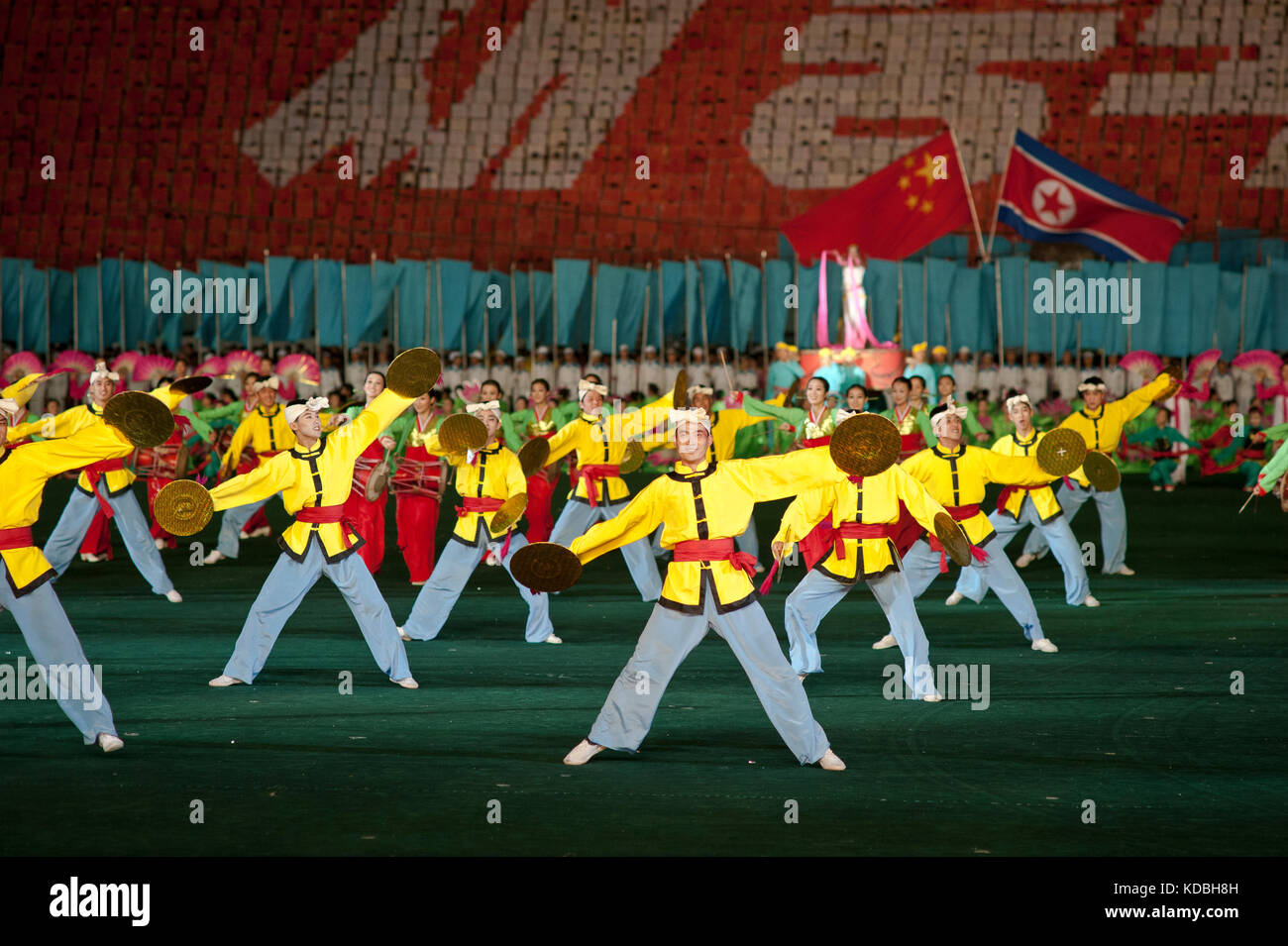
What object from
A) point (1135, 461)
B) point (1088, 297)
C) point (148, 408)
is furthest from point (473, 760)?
point (1088, 297)

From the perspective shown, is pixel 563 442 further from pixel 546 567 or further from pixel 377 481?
pixel 546 567

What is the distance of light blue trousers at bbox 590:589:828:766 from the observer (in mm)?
6543

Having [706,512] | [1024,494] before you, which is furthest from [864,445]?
[1024,494]

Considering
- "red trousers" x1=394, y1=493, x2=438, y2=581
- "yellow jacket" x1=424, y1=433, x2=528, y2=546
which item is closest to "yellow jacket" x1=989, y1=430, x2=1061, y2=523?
"yellow jacket" x1=424, y1=433, x2=528, y2=546

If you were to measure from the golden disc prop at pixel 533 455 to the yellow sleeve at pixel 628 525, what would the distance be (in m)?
3.05

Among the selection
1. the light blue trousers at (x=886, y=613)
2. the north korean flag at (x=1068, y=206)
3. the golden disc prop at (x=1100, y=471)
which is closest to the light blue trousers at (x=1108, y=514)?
the golden disc prop at (x=1100, y=471)

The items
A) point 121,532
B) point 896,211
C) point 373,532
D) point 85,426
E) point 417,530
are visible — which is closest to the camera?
point 85,426

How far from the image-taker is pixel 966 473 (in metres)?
9.75

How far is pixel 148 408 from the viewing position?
6.66m

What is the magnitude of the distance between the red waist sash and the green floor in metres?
0.82

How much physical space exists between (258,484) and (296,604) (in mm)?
660

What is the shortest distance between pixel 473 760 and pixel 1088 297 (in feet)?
67.3

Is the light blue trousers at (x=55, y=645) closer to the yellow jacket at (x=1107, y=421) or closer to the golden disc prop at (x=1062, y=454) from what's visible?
the golden disc prop at (x=1062, y=454)

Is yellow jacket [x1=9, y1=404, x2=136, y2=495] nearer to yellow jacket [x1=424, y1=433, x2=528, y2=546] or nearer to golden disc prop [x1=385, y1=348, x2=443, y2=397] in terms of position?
yellow jacket [x1=424, y1=433, x2=528, y2=546]
